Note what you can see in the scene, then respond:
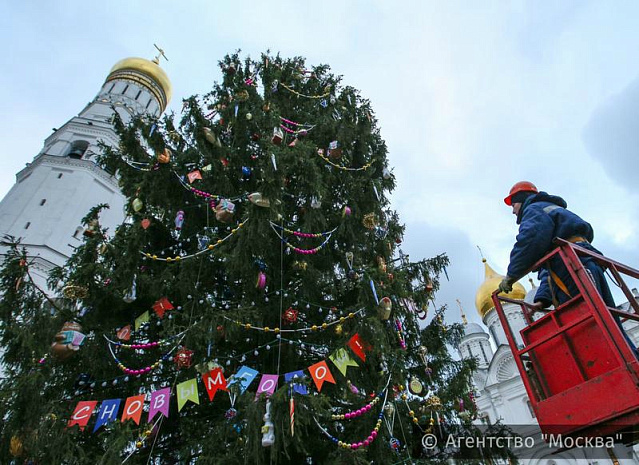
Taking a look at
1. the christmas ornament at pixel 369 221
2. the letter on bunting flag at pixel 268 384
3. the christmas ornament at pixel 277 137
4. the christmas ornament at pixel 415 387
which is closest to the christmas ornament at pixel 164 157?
the christmas ornament at pixel 277 137

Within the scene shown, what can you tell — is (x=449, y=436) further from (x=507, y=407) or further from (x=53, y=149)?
(x=53, y=149)

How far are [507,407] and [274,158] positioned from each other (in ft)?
86.3

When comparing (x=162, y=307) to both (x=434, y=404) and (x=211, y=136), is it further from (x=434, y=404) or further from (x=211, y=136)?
(x=434, y=404)

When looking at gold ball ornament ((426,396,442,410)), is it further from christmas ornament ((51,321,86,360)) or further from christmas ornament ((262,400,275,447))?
christmas ornament ((51,321,86,360))

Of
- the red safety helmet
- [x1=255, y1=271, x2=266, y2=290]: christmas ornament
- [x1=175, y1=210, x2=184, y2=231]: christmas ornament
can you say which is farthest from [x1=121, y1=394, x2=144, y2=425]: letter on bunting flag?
the red safety helmet

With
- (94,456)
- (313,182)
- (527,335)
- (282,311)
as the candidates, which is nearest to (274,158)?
(313,182)

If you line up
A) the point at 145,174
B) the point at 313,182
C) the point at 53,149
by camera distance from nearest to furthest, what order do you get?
the point at 313,182 → the point at 145,174 → the point at 53,149

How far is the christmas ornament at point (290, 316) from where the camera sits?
240 inches

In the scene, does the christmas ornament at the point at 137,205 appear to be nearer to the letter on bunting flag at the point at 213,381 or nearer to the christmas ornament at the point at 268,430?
the letter on bunting flag at the point at 213,381

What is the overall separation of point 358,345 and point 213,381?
1.93 m

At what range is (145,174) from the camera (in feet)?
23.4

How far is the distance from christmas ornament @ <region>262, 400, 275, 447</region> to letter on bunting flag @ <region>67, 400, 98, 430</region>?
2.46 m

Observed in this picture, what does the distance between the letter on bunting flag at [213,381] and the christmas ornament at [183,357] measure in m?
0.30

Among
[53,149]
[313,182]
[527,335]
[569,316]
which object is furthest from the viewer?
[53,149]
